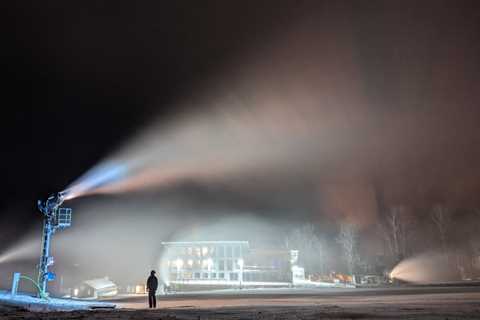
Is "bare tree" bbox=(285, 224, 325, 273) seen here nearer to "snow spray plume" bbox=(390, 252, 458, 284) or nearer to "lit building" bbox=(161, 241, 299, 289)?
"lit building" bbox=(161, 241, 299, 289)

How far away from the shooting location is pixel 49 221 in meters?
32.0

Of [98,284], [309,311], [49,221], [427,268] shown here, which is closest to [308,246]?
[427,268]

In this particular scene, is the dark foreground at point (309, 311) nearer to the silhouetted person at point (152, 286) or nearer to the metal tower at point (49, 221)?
the silhouetted person at point (152, 286)

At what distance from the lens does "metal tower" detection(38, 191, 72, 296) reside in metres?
31.1

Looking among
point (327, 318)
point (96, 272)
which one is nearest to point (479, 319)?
point (327, 318)

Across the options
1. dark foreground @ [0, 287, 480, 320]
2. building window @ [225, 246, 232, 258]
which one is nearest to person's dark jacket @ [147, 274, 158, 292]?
dark foreground @ [0, 287, 480, 320]

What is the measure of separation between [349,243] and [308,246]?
16783 mm

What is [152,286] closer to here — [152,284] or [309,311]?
[152,284]

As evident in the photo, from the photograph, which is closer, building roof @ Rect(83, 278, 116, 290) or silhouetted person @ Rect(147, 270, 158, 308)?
silhouetted person @ Rect(147, 270, 158, 308)

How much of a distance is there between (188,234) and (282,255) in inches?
1239

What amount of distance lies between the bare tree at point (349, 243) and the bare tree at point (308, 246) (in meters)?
7.40

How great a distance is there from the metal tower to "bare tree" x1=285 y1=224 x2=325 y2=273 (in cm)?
7967

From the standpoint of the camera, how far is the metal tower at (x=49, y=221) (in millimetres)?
31141

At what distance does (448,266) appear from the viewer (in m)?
82.1
